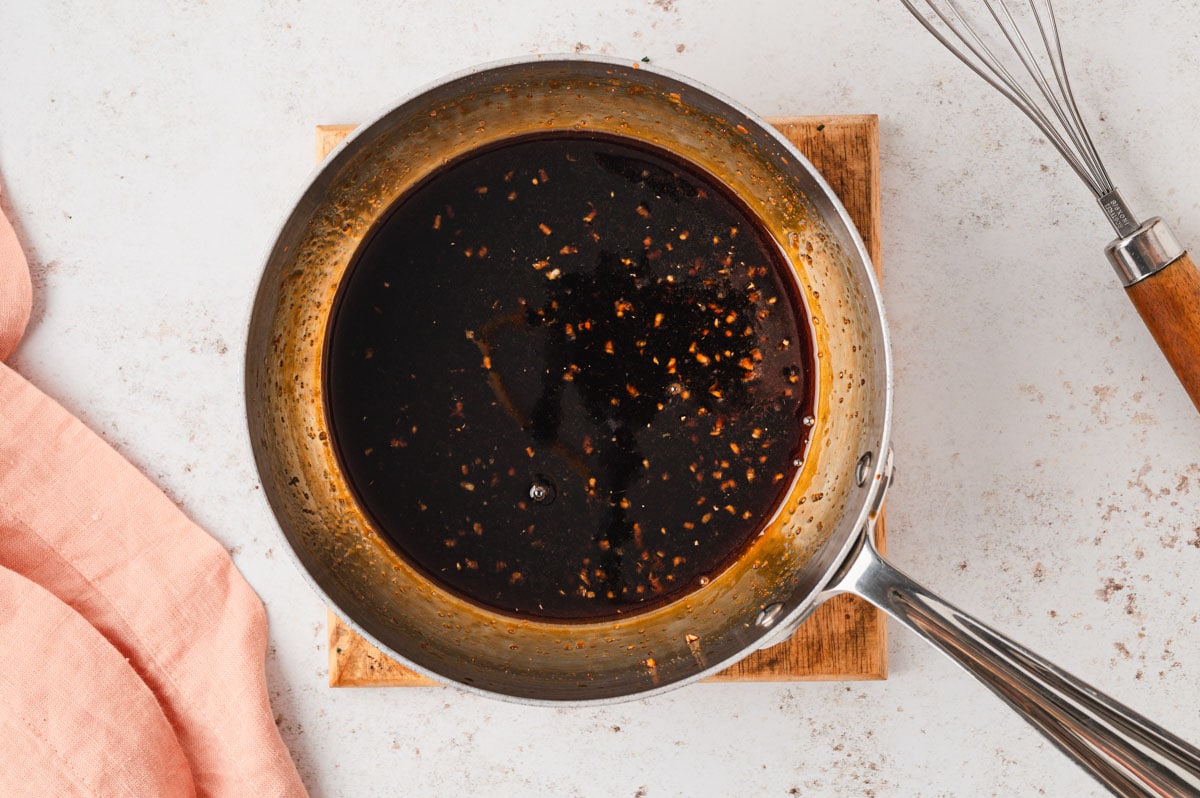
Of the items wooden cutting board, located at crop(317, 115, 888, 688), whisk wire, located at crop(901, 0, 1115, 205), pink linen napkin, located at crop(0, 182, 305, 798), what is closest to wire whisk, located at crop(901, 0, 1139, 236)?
whisk wire, located at crop(901, 0, 1115, 205)

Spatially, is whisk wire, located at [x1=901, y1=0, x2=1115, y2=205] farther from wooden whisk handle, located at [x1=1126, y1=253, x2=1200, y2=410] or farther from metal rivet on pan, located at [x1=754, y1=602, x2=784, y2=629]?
metal rivet on pan, located at [x1=754, y1=602, x2=784, y2=629]

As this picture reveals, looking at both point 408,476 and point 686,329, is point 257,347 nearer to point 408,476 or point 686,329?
point 408,476

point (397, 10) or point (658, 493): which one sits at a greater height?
point (397, 10)

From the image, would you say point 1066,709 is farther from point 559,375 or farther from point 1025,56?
point 1025,56

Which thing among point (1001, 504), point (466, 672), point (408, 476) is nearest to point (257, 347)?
point (408, 476)

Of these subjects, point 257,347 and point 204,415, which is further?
point 204,415

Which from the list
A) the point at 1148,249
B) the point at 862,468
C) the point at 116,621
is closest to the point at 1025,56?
the point at 1148,249
